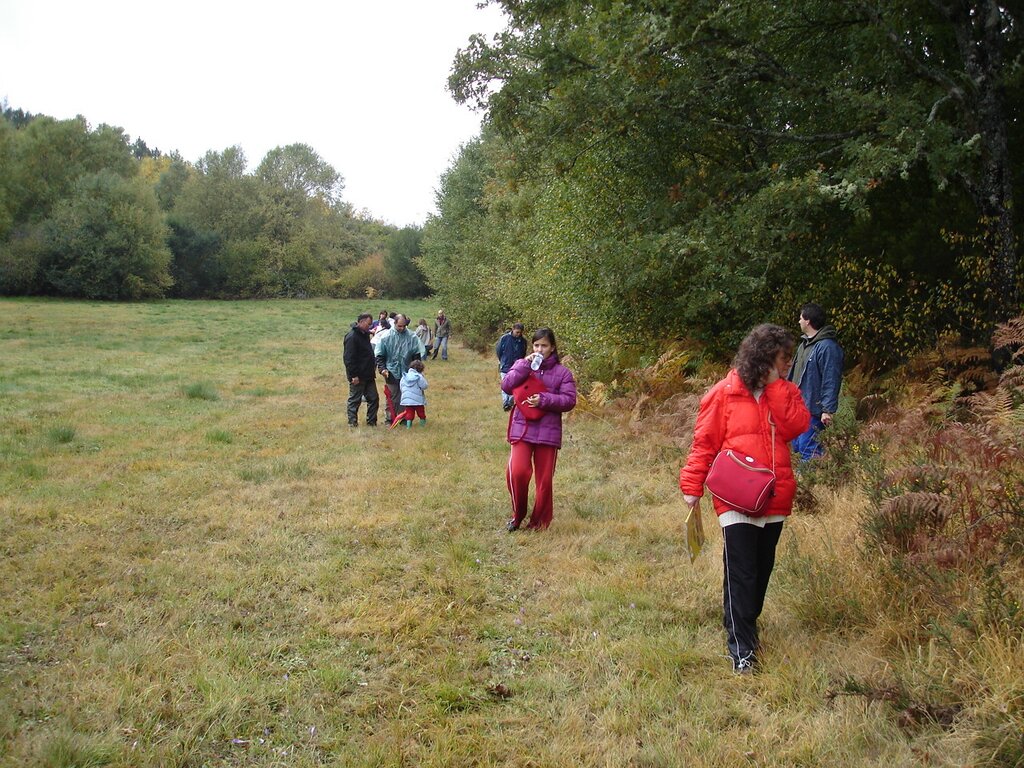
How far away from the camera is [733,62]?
31.8 feet

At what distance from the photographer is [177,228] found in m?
60.8

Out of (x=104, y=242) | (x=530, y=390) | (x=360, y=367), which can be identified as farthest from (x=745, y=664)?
(x=104, y=242)

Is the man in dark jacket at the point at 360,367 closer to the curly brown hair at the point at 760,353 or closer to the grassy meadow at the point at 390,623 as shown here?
the grassy meadow at the point at 390,623

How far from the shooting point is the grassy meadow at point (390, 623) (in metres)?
3.47

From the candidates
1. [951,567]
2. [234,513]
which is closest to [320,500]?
[234,513]

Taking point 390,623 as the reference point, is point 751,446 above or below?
above

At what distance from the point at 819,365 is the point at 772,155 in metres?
5.36

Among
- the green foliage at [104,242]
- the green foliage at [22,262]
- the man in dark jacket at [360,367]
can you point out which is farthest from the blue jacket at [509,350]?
the green foliage at [22,262]

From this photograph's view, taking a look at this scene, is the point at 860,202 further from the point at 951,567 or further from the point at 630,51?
the point at 951,567

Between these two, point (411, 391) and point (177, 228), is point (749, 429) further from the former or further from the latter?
point (177, 228)

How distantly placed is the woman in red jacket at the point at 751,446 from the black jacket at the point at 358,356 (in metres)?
8.84

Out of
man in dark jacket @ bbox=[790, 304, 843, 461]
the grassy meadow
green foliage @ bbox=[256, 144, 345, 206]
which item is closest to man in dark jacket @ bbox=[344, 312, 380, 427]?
the grassy meadow

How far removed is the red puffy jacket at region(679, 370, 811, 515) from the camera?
3.95 metres

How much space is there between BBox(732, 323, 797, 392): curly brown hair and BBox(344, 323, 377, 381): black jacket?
29.5ft
